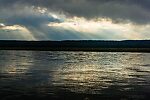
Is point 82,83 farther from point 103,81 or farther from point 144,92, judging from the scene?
point 144,92

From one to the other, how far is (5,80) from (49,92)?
7386 mm

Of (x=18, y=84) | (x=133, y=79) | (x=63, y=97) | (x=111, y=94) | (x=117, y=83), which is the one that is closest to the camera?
(x=63, y=97)

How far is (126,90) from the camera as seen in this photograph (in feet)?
88.2

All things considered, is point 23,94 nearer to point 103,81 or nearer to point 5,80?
point 5,80

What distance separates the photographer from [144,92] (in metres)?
26.0

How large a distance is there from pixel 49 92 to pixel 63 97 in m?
2.11

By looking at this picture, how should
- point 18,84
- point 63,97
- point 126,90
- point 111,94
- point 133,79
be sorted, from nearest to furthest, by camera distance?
point 63,97 < point 111,94 < point 126,90 < point 18,84 < point 133,79

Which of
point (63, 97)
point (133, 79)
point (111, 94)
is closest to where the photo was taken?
point (63, 97)

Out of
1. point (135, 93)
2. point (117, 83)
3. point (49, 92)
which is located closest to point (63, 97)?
point (49, 92)

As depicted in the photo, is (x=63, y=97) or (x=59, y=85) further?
(x=59, y=85)

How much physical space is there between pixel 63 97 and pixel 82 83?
7258 mm

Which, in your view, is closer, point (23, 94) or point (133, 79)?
point (23, 94)

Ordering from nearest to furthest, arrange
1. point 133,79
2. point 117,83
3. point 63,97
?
point 63,97 → point 117,83 → point 133,79

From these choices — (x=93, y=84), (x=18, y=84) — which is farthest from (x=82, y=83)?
(x=18, y=84)
